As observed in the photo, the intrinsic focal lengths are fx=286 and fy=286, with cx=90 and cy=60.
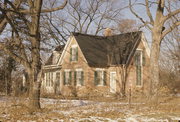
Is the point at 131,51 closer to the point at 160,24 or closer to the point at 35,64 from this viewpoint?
the point at 160,24

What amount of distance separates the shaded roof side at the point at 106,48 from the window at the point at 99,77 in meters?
0.72

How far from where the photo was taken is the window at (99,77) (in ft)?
94.4

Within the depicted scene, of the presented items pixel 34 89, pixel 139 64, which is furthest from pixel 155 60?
pixel 34 89

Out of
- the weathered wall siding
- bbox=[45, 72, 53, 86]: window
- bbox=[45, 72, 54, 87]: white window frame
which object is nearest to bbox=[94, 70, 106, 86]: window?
the weathered wall siding

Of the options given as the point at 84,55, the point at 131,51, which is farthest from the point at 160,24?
the point at 84,55

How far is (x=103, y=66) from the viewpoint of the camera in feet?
96.1

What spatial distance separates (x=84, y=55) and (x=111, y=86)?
13.7ft

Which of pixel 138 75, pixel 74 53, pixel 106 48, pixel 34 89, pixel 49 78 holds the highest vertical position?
pixel 106 48

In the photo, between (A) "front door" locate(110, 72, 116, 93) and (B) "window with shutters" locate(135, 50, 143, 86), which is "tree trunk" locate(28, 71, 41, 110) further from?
(B) "window with shutters" locate(135, 50, 143, 86)

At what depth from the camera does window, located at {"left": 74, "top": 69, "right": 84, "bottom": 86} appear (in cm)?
2904

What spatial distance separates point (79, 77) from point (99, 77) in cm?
209

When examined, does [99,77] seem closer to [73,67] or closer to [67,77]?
[73,67]

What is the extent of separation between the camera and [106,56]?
99.0 ft

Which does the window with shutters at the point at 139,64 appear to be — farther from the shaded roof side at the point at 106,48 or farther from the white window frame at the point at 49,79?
the white window frame at the point at 49,79
